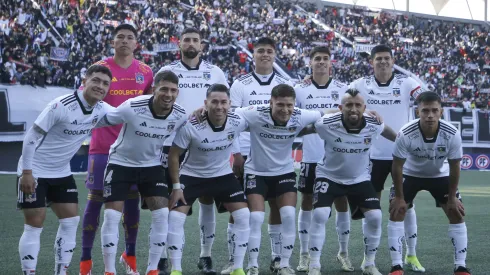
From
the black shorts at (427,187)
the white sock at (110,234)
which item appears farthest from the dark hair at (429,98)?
the white sock at (110,234)

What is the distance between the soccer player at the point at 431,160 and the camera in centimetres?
738

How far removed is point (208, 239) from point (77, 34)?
21.5m

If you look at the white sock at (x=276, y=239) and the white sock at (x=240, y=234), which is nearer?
the white sock at (x=240, y=234)

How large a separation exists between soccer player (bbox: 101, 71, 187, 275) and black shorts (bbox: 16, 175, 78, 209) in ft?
1.26

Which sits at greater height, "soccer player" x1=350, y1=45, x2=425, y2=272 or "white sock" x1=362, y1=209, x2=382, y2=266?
"soccer player" x1=350, y1=45, x2=425, y2=272

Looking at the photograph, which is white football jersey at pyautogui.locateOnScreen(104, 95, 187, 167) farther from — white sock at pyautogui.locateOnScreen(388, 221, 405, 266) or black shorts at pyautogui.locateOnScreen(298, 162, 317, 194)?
white sock at pyautogui.locateOnScreen(388, 221, 405, 266)

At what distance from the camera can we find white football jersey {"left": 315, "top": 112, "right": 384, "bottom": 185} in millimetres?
7551

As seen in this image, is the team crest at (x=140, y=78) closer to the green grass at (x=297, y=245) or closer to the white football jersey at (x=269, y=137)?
the white football jersey at (x=269, y=137)

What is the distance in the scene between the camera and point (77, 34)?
91.5 feet

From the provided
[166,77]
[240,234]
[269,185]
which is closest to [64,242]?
[240,234]

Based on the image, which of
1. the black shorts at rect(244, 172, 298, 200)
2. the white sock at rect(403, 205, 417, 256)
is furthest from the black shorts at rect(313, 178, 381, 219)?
the white sock at rect(403, 205, 417, 256)

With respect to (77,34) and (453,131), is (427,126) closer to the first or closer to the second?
(453,131)

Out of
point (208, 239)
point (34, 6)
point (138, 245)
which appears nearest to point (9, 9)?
point (34, 6)

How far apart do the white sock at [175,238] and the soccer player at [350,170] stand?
1378mm
